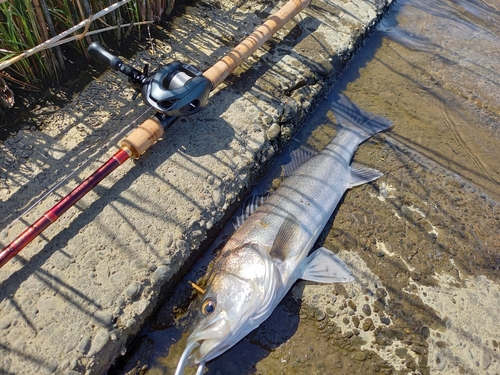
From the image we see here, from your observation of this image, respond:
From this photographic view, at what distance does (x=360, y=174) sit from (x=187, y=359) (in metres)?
2.39

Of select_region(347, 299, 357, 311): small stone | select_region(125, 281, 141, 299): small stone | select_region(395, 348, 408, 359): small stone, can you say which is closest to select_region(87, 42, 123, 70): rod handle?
select_region(125, 281, 141, 299): small stone

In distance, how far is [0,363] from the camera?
2.38 metres

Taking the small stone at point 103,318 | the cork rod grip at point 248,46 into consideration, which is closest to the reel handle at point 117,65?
the cork rod grip at point 248,46

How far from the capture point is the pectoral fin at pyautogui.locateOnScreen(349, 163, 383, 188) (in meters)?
3.81

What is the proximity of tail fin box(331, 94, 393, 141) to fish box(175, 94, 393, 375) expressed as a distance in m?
0.01

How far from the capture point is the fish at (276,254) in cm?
274

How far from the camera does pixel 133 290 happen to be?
9.05 feet

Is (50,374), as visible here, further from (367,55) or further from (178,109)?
(367,55)

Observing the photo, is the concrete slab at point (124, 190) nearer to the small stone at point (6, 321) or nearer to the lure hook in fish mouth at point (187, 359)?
the small stone at point (6, 321)

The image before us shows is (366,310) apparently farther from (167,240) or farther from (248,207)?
(167,240)

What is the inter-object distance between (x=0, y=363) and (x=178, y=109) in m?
Result: 2.10

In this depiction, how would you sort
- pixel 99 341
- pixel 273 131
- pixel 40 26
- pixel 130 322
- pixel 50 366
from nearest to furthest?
pixel 50 366 → pixel 99 341 → pixel 130 322 → pixel 40 26 → pixel 273 131

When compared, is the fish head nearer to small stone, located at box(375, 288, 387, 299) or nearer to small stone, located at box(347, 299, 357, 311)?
small stone, located at box(347, 299, 357, 311)

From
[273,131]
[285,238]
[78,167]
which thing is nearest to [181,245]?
[285,238]
